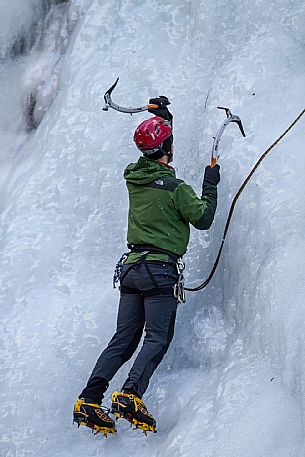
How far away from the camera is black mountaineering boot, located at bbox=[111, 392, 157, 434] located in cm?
338

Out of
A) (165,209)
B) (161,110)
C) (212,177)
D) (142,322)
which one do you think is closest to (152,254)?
(165,209)

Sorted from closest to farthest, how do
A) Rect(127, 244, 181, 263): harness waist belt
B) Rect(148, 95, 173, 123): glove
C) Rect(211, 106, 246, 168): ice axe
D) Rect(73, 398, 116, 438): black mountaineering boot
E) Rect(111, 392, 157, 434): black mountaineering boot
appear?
Rect(111, 392, 157, 434): black mountaineering boot
Rect(73, 398, 116, 438): black mountaineering boot
Rect(127, 244, 181, 263): harness waist belt
Rect(211, 106, 246, 168): ice axe
Rect(148, 95, 173, 123): glove

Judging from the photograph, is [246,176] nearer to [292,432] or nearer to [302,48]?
[302,48]

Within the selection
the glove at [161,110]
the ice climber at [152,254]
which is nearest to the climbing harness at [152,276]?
the ice climber at [152,254]

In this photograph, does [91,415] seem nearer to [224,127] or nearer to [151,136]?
[151,136]

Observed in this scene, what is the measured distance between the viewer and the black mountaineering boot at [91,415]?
351cm

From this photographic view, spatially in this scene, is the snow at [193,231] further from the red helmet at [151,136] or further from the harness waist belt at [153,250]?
the red helmet at [151,136]

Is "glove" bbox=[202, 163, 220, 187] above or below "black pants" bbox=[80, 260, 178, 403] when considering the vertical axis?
above

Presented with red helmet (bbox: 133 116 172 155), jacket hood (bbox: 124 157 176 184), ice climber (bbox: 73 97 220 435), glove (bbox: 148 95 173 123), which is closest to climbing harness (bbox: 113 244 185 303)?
ice climber (bbox: 73 97 220 435)

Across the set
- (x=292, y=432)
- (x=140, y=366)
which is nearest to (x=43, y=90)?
(x=140, y=366)

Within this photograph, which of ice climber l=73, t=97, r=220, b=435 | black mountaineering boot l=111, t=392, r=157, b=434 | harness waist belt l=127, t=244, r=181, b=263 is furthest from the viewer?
harness waist belt l=127, t=244, r=181, b=263

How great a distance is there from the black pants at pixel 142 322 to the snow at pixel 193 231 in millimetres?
325

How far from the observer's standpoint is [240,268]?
3918 mm

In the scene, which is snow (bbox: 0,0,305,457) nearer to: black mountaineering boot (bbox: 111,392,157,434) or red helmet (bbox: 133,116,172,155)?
black mountaineering boot (bbox: 111,392,157,434)
